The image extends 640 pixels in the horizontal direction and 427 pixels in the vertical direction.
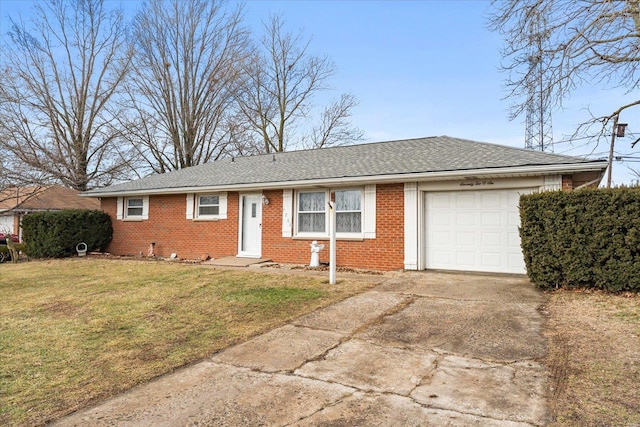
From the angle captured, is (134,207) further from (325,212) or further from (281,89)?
(281,89)

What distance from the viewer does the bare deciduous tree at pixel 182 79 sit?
26547mm

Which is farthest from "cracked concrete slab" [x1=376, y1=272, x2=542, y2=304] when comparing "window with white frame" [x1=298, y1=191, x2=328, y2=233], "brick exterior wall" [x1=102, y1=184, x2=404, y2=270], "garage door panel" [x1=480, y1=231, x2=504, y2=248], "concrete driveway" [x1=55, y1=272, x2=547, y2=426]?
"window with white frame" [x1=298, y1=191, x2=328, y2=233]

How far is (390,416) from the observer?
279 centimetres

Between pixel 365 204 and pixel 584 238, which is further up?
pixel 365 204

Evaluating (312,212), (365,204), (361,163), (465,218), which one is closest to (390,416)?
(465,218)

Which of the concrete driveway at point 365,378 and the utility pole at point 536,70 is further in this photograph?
the utility pole at point 536,70

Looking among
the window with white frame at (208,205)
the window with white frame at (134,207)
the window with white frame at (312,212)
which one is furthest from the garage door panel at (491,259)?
the window with white frame at (134,207)

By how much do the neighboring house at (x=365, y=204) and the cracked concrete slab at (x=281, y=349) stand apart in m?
5.56

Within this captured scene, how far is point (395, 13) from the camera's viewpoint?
1147cm

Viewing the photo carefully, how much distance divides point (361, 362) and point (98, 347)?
306 cm

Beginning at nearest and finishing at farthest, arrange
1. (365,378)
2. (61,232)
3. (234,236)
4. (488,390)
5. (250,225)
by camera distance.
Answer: (488,390), (365,378), (250,225), (234,236), (61,232)

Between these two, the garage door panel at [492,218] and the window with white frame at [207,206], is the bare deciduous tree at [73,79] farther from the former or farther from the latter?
the garage door panel at [492,218]

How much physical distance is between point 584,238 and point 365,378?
548cm

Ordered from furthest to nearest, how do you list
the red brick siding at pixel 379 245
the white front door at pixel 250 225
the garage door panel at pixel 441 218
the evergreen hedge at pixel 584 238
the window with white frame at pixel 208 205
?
the window with white frame at pixel 208 205 < the white front door at pixel 250 225 < the red brick siding at pixel 379 245 < the garage door panel at pixel 441 218 < the evergreen hedge at pixel 584 238
